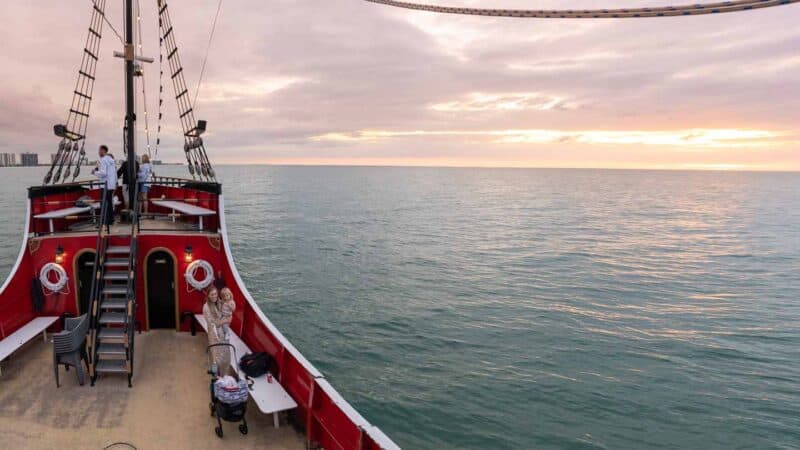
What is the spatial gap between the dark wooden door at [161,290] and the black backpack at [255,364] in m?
3.32

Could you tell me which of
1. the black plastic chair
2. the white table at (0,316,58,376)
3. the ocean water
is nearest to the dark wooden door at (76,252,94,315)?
the white table at (0,316,58,376)

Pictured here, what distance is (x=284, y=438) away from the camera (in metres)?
6.33

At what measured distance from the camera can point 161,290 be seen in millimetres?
9867

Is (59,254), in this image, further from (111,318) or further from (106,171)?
(111,318)

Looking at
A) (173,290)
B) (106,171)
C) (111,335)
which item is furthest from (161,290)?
(106,171)

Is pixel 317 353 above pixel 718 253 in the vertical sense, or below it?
below

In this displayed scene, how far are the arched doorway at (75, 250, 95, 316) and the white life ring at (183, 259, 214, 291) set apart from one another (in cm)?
191

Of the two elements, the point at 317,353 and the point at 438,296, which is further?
the point at 438,296

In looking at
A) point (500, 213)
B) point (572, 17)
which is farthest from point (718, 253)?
point (572, 17)

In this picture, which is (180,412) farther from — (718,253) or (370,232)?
(718,253)

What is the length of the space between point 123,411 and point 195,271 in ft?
11.8

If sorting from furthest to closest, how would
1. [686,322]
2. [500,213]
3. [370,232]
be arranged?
[500,213] < [370,232] < [686,322]

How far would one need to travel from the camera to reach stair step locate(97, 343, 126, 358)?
7.66m

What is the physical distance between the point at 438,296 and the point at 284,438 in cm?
1675
